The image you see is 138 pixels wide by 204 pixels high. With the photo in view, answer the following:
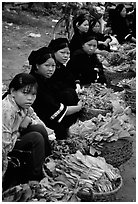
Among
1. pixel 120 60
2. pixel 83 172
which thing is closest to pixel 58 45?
pixel 83 172

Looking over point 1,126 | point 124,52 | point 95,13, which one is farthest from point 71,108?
point 95,13

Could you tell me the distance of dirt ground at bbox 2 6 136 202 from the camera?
11.2 ft

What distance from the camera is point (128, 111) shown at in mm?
3564

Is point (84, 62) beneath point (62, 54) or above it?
beneath

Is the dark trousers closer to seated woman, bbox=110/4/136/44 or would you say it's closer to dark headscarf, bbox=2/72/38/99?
dark headscarf, bbox=2/72/38/99

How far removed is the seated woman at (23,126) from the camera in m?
2.63

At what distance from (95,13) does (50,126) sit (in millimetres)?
3457

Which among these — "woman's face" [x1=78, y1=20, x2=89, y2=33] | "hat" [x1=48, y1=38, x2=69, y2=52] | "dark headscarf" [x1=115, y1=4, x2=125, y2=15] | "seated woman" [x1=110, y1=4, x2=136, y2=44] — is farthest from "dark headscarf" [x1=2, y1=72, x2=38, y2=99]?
"dark headscarf" [x1=115, y1=4, x2=125, y2=15]

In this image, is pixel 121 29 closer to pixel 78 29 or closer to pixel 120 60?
pixel 120 60

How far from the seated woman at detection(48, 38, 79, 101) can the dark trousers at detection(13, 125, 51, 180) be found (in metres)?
0.79

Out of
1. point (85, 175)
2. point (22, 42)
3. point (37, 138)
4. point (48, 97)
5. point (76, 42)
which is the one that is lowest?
point (22, 42)

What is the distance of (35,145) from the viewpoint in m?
2.79

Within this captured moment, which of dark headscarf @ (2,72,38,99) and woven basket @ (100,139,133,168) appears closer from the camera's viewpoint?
dark headscarf @ (2,72,38,99)

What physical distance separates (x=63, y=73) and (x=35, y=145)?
3.80 feet
